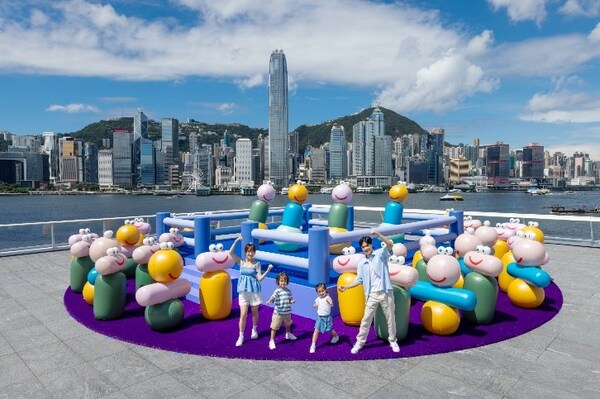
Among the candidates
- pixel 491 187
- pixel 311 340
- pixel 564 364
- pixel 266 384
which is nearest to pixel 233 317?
pixel 311 340

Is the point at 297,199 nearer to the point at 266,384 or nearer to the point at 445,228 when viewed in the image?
the point at 445,228

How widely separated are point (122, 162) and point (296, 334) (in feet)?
656

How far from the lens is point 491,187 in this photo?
→ 19438 cm

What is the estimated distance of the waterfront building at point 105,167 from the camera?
185 m

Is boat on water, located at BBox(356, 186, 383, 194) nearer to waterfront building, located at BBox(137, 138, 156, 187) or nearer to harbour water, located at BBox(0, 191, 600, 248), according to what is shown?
harbour water, located at BBox(0, 191, 600, 248)

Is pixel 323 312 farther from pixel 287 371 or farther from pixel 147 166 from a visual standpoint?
pixel 147 166

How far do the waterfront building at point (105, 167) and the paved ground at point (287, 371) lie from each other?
195298mm

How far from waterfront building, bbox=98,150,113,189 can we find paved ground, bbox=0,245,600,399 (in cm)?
19530

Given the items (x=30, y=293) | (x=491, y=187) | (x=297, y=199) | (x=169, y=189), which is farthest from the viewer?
(x=491, y=187)

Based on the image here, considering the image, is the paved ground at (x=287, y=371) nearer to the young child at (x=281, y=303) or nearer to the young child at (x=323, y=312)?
the young child at (x=323, y=312)

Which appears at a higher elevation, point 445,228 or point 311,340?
point 445,228

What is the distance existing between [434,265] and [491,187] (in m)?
208

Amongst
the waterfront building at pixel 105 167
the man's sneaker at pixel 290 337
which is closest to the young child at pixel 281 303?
the man's sneaker at pixel 290 337

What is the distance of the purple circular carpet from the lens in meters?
5.89
